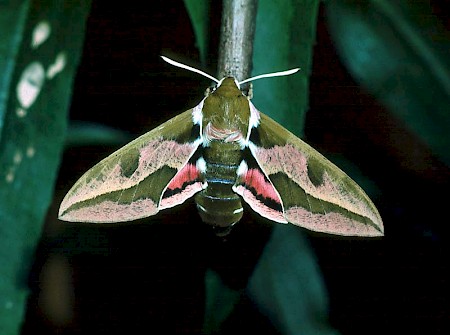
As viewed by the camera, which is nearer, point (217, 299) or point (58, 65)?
point (58, 65)

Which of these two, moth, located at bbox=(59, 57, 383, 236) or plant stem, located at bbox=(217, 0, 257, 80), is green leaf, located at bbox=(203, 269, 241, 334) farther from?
plant stem, located at bbox=(217, 0, 257, 80)

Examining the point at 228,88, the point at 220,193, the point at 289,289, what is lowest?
the point at 289,289

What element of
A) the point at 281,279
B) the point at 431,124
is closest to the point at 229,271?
the point at 281,279

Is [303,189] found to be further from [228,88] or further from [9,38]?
[9,38]

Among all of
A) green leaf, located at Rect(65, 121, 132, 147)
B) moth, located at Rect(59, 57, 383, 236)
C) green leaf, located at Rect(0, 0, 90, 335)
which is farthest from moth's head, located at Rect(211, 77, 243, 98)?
green leaf, located at Rect(65, 121, 132, 147)

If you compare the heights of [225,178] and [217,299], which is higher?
[225,178]

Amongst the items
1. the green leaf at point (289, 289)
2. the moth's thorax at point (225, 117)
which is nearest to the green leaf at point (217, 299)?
the green leaf at point (289, 289)

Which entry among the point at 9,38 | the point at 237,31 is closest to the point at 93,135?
the point at 9,38
